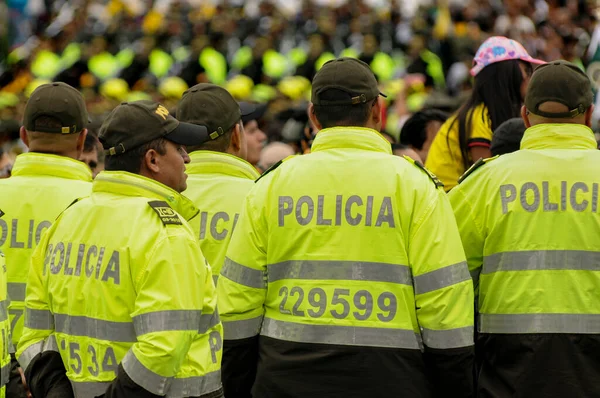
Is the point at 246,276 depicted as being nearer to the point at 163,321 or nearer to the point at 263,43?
the point at 163,321

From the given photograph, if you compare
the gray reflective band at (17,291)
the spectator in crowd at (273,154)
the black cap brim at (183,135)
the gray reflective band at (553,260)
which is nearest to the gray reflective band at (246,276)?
the black cap brim at (183,135)

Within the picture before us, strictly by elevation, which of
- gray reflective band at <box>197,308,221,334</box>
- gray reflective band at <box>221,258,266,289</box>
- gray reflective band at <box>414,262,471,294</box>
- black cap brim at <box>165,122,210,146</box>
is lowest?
gray reflective band at <box>221,258,266,289</box>

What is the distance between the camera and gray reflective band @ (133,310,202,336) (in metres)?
4.70

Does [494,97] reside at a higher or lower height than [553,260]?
higher

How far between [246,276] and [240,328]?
0.78 feet

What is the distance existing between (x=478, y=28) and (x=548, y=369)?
78.4ft

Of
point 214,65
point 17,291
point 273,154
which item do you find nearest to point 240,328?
point 17,291

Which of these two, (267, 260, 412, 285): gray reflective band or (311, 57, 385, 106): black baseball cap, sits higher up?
(311, 57, 385, 106): black baseball cap

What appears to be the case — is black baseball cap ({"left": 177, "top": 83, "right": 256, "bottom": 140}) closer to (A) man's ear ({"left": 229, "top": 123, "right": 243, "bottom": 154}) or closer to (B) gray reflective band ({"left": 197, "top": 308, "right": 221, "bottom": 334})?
(A) man's ear ({"left": 229, "top": 123, "right": 243, "bottom": 154})

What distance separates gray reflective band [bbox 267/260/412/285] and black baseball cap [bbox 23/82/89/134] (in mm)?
1647

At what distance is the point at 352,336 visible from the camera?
5.32m

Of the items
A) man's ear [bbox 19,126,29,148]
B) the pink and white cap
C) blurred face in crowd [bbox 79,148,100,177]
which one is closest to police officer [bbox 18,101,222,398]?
man's ear [bbox 19,126,29,148]

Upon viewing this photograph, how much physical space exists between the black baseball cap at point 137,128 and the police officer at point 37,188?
4.42 ft

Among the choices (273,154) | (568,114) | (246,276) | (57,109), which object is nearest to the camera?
(246,276)
